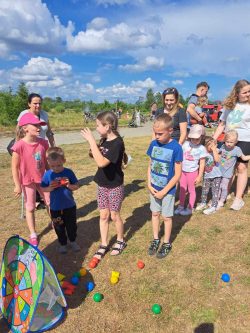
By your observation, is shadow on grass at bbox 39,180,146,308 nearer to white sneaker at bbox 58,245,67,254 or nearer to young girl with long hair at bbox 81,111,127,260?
white sneaker at bbox 58,245,67,254

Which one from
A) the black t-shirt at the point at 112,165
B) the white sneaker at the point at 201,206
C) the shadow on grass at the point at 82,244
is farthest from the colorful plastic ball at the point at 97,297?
the white sneaker at the point at 201,206

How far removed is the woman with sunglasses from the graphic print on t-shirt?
1124mm

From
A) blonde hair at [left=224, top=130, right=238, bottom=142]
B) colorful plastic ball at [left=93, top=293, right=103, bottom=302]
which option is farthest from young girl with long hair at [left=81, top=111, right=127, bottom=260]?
blonde hair at [left=224, top=130, right=238, bottom=142]

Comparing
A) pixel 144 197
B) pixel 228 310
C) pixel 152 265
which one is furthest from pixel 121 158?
pixel 144 197

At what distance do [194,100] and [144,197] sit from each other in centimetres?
247

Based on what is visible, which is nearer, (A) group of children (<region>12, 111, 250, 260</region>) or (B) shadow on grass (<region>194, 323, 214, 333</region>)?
(B) shadow on grass (<region>194, 323, 214, 333</region>)

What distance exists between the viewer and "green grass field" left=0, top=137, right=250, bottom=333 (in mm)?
3193

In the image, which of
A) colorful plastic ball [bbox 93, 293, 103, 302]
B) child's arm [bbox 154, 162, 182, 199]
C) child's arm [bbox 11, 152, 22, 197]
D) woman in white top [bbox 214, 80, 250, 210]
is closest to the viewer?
colorful plastic ball [bbox 93, 293, 103, 302]

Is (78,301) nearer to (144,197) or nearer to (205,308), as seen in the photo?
(205,308)

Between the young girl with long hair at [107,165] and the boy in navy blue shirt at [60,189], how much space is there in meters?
0.44

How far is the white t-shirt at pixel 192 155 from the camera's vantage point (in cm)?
538

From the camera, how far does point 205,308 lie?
3.36 m

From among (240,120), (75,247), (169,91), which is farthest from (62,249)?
(240,120)

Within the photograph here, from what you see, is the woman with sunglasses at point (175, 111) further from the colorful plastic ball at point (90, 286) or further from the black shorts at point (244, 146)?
Result: the colorful plastic ball at point (90, 286)
